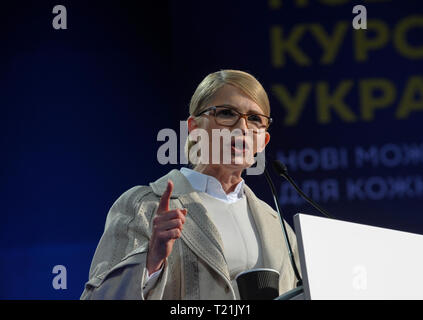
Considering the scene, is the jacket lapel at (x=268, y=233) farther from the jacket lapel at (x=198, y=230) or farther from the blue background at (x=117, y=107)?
the blue background at (x=117, y=107)

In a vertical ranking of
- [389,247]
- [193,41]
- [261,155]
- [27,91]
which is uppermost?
[193,41]

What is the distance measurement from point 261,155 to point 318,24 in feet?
3.81

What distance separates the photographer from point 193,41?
109 inches

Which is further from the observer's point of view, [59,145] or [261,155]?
[59,145]

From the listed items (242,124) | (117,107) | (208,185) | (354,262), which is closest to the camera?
(354,262)

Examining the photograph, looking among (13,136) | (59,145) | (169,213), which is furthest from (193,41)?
(169,213)

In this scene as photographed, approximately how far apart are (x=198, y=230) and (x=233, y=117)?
0.36 m

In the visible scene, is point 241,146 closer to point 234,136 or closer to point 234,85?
point 234,136

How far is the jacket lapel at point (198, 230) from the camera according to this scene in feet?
4.93

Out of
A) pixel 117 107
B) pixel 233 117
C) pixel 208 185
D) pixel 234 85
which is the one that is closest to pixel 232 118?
pixel 233 117

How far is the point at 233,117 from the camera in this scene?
1676 mm

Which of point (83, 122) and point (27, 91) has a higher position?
point (27, 91)

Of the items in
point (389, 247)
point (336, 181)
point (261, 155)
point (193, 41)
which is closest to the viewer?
point (389, 247)

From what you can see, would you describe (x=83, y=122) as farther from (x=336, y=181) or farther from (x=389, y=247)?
(x=389, y=247)
